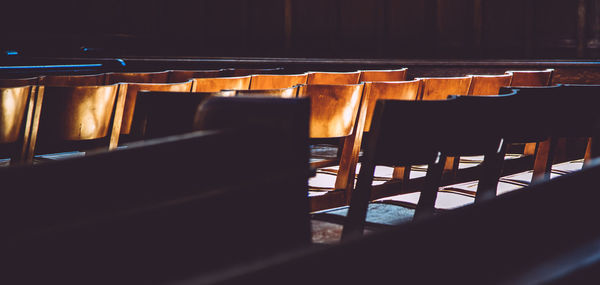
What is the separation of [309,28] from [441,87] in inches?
245

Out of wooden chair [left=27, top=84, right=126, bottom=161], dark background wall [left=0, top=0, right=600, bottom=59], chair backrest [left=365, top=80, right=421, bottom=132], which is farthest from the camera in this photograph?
dark background wall [left=0, top=0, right=600, bottom=59]

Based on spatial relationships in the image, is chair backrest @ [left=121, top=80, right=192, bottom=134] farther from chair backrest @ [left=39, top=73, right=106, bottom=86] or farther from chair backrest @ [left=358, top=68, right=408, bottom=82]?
chair backrest @ [left=358, top=68, right=408, bottom=82]

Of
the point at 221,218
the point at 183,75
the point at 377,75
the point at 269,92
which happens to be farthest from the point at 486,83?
the point at 221,218

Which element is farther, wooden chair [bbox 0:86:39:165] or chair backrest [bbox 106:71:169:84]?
chair backrest [bbox 106:71:169:84]

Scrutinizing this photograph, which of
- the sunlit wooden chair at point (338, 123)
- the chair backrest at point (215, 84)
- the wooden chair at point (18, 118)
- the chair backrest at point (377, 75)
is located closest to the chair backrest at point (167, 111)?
the wooden chair at point (18, 118)

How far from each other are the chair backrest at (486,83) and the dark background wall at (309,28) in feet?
15.4

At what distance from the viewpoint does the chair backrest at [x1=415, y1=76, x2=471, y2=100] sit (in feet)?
11.4

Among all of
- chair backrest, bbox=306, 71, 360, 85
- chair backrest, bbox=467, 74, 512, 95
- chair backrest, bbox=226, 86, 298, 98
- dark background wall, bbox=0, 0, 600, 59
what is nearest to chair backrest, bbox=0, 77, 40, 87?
chair backrest, bbox=226, 86, 298, 98

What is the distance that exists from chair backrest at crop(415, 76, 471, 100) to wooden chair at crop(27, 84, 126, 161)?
1.54 metres

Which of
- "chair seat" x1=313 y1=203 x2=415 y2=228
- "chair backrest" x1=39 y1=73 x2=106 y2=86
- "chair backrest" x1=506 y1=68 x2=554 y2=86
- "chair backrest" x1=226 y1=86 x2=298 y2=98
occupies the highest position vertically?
"chair backrest" x1=506 y1=68 x2=554 y2=86

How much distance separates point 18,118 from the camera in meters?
2.57

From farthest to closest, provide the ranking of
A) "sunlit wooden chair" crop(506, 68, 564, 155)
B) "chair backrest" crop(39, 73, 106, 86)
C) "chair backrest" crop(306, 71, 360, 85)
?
"chair backrest" crop(306, 71, 360, 85) < "sunlit wooden chair" crop(506, 68, 564, 155) < "chair backrest" crop(39, 73, 106, 86)

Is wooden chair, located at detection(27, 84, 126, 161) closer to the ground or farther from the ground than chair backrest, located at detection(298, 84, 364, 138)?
closer to the ground

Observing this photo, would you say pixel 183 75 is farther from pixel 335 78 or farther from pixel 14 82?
pixel 14 82
